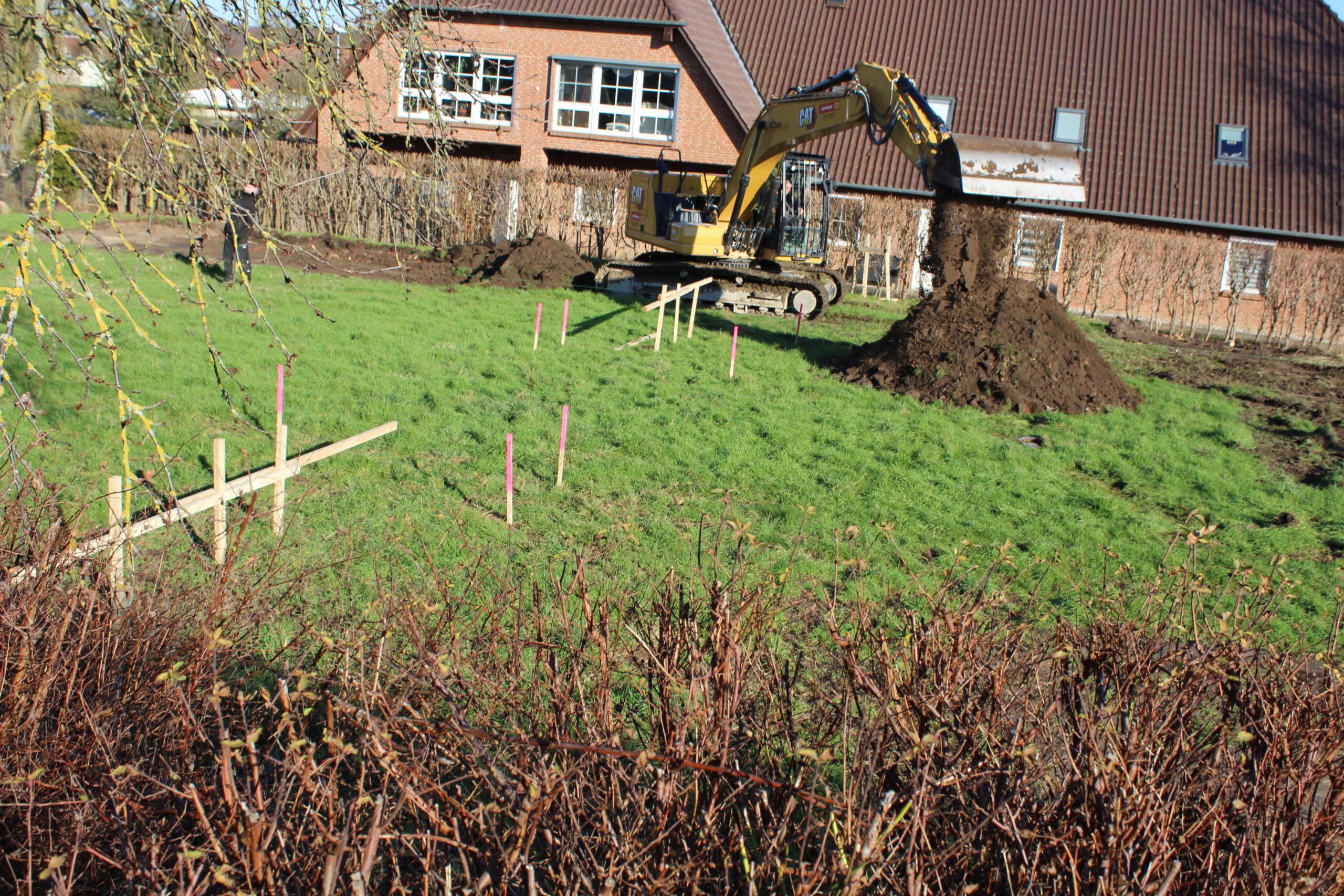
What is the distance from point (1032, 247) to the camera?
875 inches

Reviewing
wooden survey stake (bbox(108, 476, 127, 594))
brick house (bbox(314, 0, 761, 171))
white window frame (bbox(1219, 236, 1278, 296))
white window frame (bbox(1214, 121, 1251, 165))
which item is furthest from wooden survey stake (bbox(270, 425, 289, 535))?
white window frame (bbox(1214, 121, 1251, 165))

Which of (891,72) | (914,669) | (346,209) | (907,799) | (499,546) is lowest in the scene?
(499,546)

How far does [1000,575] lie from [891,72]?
8572 millimetres

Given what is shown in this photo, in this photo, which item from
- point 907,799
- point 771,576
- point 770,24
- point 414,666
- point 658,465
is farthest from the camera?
point 770,24

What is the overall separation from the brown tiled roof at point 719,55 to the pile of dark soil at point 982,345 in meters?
13.3

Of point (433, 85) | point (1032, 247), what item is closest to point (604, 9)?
point (1032, 247)

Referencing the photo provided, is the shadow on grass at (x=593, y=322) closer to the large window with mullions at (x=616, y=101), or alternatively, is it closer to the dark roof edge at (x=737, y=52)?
the large window with mullions at (x=616, y=101)

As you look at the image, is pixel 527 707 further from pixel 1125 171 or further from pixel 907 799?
pixel 1125 171

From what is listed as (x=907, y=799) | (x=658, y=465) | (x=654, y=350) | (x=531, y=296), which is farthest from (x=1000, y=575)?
(x=531, y=296)

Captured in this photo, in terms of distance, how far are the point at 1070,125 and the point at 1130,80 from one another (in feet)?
7.52

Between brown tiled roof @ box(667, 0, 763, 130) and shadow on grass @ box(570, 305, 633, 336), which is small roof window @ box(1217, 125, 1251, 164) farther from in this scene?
shadow on grass @ box(570, 305, 633, 336)

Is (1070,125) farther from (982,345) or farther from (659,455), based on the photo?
(659,455)

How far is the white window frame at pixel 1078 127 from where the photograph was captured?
25.7m

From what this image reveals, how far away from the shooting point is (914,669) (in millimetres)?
2916
